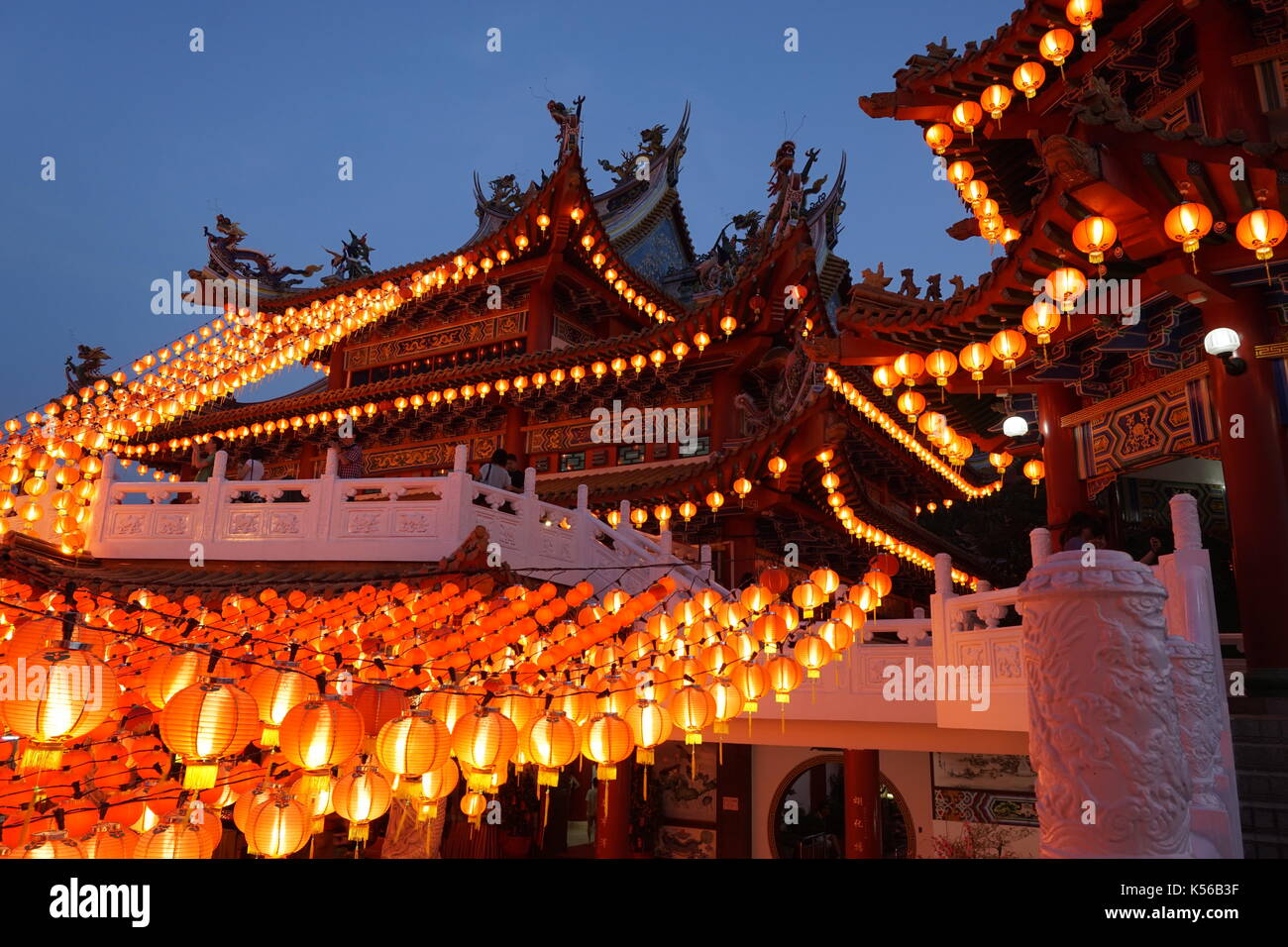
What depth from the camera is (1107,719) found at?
380 centimetres

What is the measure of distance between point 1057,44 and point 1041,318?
10.8 feet

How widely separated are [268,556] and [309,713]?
741 cm

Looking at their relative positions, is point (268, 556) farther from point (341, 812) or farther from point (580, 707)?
point (341, 812)

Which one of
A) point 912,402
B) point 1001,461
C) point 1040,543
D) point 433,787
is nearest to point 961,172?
point 912,402

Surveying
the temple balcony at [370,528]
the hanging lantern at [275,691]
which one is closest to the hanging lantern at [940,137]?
the temple balcony at [370,528]

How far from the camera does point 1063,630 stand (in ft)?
13.0

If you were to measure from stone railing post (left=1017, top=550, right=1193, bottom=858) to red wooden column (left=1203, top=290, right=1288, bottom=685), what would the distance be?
3137 mm

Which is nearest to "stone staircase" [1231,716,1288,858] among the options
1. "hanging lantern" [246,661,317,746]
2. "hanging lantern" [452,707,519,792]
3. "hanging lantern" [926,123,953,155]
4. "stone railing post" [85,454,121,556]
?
"hanging lantern" [452,707,519,792]

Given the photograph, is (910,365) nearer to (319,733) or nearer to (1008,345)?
(1008,345)

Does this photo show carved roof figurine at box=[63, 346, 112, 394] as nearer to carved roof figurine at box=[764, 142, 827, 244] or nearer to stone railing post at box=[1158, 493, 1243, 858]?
carved roof figurine at box=[764, 142, 827, 244]

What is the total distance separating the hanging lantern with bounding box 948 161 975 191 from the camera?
9.34m

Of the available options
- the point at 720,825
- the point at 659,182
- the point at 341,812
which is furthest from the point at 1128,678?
the point at 659,182

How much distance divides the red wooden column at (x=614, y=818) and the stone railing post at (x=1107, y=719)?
885 cm
